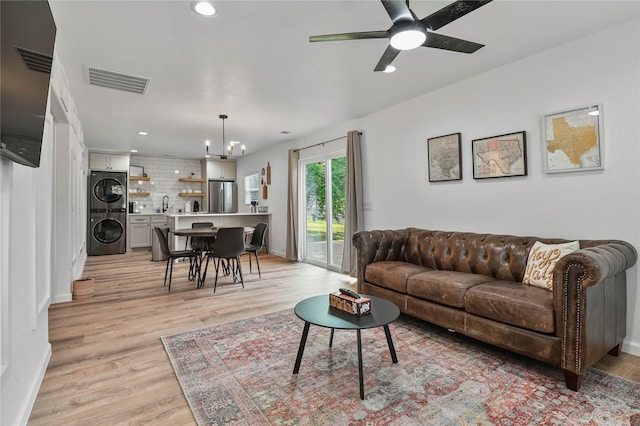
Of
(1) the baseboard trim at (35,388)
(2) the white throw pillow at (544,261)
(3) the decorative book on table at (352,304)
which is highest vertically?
(2) the white throw pillow at (544,261)

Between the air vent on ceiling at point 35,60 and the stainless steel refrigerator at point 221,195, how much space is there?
26.2ft

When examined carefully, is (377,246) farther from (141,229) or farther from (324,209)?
(141,229)

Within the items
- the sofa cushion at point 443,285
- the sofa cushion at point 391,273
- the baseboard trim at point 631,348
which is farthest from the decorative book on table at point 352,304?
the baseboard trim at point 631,348

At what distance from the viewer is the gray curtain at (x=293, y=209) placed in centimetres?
673

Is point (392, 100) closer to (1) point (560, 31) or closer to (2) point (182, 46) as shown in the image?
(1) point (560, 31)

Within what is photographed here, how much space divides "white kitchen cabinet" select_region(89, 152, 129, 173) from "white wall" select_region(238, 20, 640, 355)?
6409 mm

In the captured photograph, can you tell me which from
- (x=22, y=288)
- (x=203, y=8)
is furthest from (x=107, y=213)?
(x=203, y=8)

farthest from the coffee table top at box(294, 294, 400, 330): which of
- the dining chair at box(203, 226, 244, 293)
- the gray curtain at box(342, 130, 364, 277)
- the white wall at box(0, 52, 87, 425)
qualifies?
the gray curtain at box(342, 130, 364, 277)

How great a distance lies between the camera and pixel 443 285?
281cm

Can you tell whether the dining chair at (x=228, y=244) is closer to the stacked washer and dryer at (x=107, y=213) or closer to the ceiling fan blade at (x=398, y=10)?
the ceiling fan blade at (x=398, y=10)

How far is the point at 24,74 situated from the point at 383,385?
241 centimetres

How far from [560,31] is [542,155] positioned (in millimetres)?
1025

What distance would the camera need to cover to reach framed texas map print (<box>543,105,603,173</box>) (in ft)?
8.96

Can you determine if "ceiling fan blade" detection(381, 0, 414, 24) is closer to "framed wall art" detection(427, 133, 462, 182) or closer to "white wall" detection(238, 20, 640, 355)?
"white wall" detection(238, 20, 640, 355)
